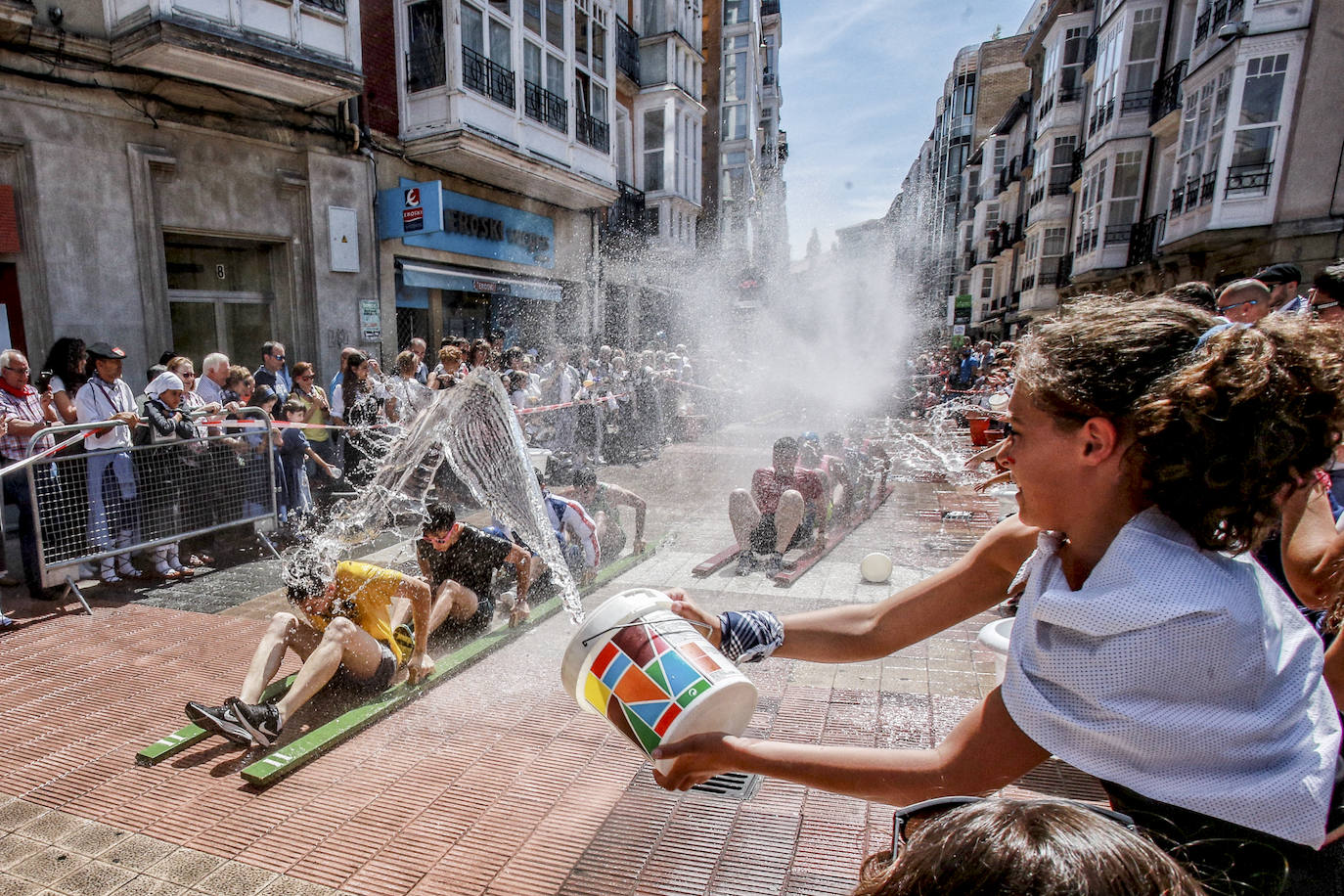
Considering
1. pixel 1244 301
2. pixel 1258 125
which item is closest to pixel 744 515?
pixel 1244 301

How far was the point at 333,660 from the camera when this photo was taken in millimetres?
3770

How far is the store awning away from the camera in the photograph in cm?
1413

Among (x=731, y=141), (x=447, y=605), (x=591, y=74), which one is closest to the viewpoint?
(x=447, y=605)

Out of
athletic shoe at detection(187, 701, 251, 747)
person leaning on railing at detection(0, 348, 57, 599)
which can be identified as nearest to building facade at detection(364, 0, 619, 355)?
person leaning on railing at detection(0, 348, 57, 599)

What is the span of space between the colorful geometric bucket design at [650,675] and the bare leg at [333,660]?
2854 millimetres

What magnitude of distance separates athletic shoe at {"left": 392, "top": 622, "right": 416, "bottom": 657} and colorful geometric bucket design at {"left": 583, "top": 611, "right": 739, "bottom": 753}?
3.16 metres

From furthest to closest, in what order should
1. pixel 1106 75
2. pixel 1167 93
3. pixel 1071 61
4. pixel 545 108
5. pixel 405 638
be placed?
pixel 1071 61, pixel 1106 75, pixel 1167 93, pixel 545 108, pixel 405 638

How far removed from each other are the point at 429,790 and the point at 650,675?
2.29m

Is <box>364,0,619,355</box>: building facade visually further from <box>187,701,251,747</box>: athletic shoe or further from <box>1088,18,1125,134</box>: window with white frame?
<box>1088,18,1125,134</box>: window with white frame

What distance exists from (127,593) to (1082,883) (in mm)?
7269

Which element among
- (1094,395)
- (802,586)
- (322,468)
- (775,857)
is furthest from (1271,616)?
(322,468)

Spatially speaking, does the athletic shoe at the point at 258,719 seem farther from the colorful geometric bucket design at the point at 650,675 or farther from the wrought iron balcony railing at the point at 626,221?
the wrought iron balcony railing at the point at 626,221

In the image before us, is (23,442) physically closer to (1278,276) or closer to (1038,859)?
(1038,859)

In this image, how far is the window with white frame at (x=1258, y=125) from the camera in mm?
15344
